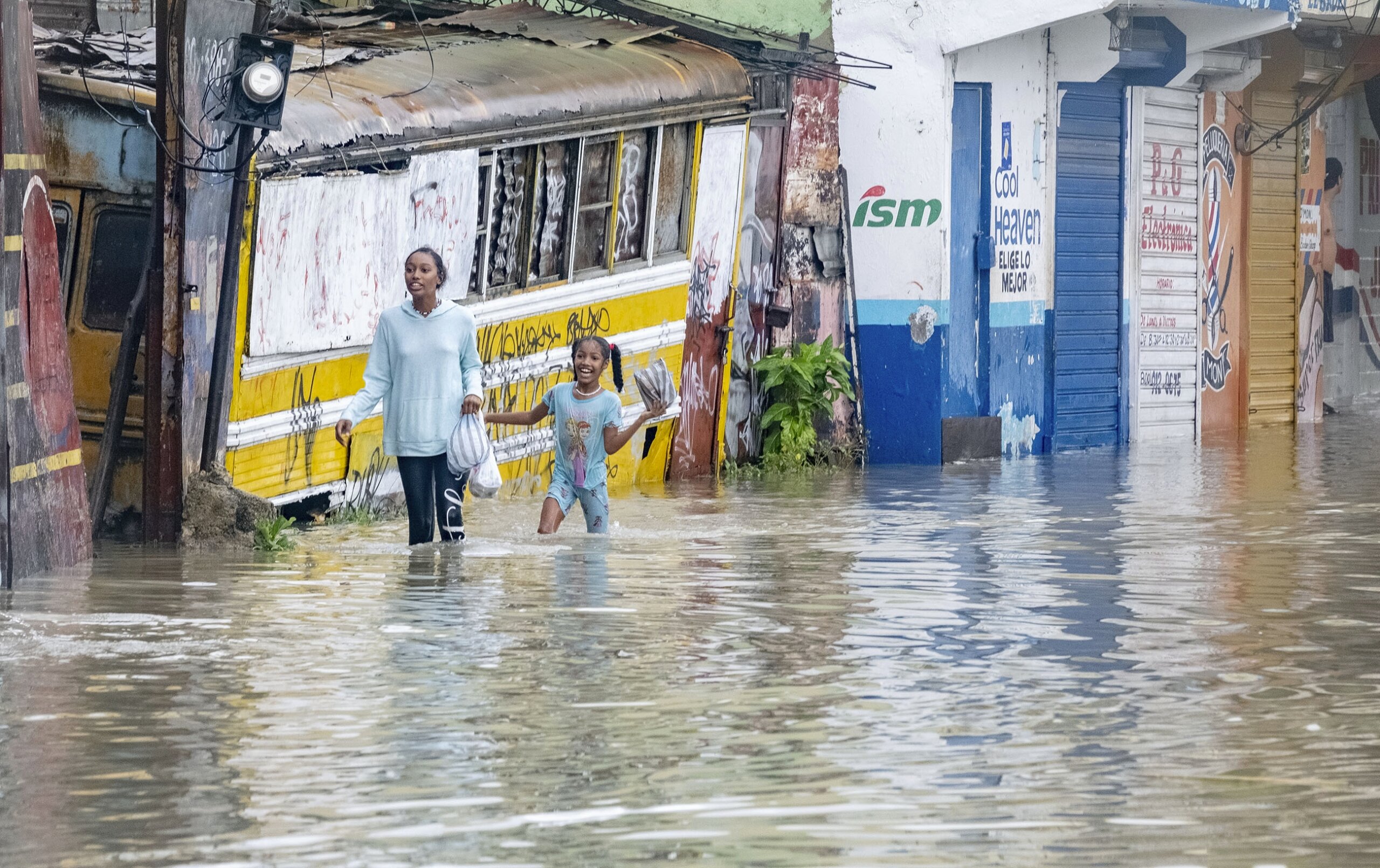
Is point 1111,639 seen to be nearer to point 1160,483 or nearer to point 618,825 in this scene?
point 618,825

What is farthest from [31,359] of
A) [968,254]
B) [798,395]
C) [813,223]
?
[968,254]

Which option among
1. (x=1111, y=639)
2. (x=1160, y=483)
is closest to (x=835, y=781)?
(x=1111, y=639)

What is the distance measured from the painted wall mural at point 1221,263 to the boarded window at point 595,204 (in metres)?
8.73

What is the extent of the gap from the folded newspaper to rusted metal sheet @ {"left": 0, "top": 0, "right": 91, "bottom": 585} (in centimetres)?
305

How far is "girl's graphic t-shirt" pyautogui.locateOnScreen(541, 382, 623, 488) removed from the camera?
11852 millimetres

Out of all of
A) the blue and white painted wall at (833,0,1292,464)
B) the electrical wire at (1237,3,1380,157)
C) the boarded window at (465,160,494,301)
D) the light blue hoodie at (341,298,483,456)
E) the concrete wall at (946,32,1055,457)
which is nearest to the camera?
the light blue hoodie at (341,298,483,456)

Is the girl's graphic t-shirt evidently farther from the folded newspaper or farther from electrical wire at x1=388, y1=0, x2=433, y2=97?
electrical wire at x1=388, y1=0, x2=433, y2=97

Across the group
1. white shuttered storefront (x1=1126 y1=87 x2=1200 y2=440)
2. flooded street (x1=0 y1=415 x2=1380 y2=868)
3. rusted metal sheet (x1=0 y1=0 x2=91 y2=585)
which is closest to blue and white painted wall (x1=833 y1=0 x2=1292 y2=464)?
white shuttered storefront (x1=1126 y1=87 x2=1200 y2=440)

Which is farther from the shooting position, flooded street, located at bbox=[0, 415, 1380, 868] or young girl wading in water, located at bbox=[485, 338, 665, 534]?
young girl wading in water, located at bbox=[485, 338, 665, 534]

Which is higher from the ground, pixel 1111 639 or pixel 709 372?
pixel 709 372

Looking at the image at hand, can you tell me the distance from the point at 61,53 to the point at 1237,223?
48.0ft

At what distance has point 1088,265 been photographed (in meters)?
20.7

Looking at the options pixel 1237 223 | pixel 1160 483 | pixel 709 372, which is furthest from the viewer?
pixel 1237 223

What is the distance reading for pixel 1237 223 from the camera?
23875 mm
